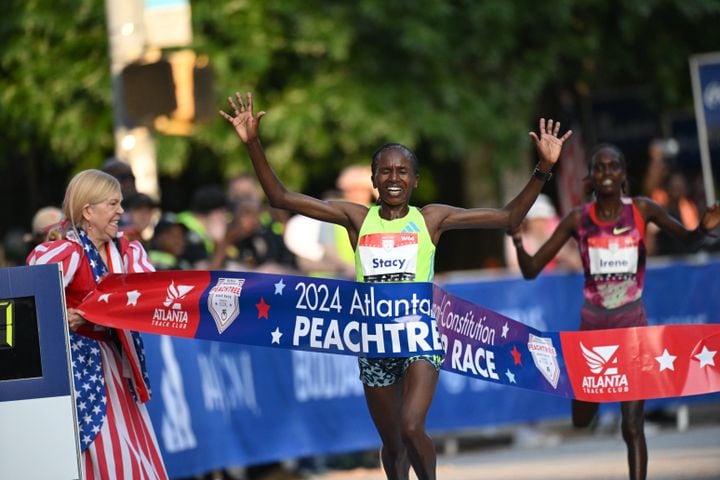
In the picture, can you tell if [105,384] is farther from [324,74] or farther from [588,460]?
[324,74]

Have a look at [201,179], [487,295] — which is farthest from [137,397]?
[201,179]

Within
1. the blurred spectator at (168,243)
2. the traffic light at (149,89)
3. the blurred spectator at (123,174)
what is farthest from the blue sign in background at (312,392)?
the traffic light at (149,89)

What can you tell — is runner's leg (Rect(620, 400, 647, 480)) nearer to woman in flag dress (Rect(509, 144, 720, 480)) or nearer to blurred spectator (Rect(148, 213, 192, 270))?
woman in flag dress (Rect(509, 144, 720, 480))

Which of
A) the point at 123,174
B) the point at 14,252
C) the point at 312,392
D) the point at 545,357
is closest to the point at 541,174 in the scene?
the point at 545,357

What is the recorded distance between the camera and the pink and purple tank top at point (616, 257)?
11.1 m

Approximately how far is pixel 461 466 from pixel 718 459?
7.34 feet

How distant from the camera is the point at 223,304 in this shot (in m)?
9.61

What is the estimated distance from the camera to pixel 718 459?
44.9ft

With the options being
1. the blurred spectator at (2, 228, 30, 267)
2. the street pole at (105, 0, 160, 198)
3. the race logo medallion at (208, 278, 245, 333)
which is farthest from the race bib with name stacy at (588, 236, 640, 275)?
the blurred spectator at (2, 228, 30, 267)

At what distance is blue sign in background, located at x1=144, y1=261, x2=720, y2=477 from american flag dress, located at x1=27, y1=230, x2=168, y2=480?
333 centimetres

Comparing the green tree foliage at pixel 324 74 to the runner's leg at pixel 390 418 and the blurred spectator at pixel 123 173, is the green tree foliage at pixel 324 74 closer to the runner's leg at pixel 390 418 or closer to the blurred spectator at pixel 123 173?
the blurred spectator at pixel 123 173

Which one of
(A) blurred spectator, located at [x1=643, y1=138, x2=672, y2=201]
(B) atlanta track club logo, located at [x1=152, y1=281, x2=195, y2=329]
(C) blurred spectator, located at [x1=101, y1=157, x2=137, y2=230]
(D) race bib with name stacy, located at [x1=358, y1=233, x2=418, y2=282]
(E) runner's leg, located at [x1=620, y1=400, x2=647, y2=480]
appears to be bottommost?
(E) runner's leg, located at [x1=620, y1=400, x2=647, y2=480]

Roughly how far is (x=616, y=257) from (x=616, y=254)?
0.06 feet

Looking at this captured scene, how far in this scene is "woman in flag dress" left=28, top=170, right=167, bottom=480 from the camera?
887cm
